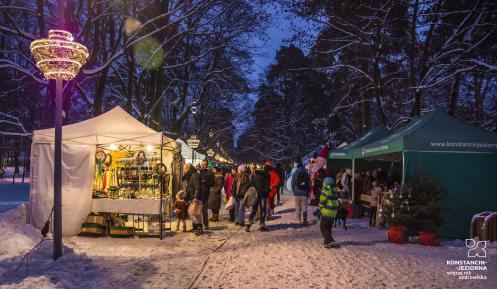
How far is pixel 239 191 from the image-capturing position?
15.3m

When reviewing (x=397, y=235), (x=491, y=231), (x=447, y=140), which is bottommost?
(x=397, y=235)

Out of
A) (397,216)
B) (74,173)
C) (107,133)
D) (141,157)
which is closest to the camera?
(397,216)

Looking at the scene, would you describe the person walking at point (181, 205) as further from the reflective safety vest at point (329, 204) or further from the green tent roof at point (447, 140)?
the green tent roof at point (447, 140)

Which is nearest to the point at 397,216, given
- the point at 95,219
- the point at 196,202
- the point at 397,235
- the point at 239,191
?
the point at 397,235

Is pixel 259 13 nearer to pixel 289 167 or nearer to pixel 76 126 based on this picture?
→ pixel 76 126

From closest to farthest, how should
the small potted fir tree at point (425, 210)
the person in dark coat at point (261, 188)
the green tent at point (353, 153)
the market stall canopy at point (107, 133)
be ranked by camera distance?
the small potted fir tree at point (425, 210), the market stall canopy at point (107, 133), the person in dark coat at point (261, 188), the green tent at point (353, 153)

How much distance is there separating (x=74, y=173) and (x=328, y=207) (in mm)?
6806

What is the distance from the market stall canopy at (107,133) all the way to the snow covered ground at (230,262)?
2.35 m

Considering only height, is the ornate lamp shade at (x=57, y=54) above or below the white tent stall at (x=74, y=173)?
above

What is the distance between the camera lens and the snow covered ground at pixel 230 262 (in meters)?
7.45

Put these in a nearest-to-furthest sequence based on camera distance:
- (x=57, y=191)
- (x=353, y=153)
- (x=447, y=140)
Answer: (x=57, y=191)
(x=447, y=140)
(x=353, y=153)

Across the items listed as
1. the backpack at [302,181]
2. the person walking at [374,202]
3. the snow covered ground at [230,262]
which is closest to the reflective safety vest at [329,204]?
the snow covered ground at [230,262]

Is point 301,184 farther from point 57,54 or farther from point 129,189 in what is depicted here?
point 57,54

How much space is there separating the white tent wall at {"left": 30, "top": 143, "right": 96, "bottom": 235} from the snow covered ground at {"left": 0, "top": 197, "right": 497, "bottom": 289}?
64 centimetres
